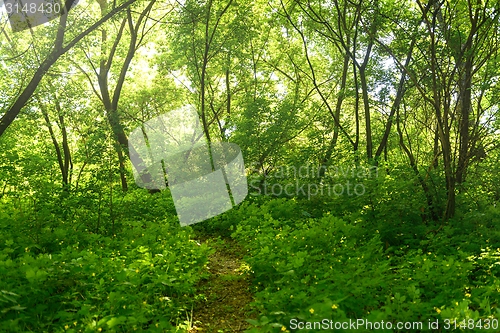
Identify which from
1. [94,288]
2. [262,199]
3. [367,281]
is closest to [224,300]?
[94,288]

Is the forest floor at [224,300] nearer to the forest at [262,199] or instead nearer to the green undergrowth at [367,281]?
the forest at [262,199]

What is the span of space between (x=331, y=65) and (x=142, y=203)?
1057cm

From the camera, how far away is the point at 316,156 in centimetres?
1217

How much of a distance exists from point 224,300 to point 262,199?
20.6ft

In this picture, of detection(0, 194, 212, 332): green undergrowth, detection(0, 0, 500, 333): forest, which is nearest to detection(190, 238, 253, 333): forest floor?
detection(0, 0, 500, 333): forest

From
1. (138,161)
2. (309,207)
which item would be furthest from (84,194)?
(138,161)

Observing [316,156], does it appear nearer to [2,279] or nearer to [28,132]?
[2,279]

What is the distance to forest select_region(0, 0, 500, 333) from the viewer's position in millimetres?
4184

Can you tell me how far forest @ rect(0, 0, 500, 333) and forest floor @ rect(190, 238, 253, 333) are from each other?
0.04m

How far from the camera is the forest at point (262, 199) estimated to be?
13.7ft

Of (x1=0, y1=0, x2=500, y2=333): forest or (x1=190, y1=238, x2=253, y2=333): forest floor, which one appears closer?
(x1=0, y1=0, x2=500, y2=333): forest

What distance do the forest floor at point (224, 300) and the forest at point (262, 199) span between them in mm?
35

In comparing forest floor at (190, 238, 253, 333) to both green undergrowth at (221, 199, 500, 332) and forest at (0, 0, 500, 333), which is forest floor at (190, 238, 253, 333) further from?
green undergrowth at (221, 199, 500, 332)

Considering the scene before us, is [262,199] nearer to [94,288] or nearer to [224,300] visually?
[224,300]
